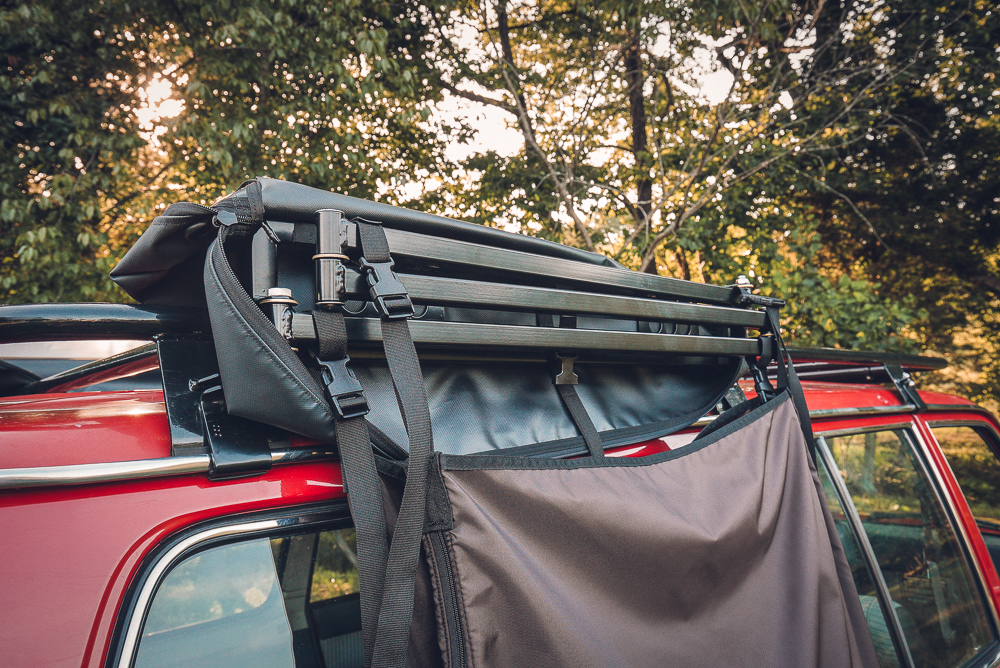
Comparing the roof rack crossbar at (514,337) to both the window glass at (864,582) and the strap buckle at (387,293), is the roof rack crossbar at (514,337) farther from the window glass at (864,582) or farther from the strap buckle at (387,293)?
the window glass at (864,582)

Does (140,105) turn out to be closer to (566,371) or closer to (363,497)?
(566,371)

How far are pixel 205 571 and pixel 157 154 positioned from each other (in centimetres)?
796

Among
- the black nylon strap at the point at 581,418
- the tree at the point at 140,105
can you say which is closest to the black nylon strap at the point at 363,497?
the black nylon strap at the point at 581,418

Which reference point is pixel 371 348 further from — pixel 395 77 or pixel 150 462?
pixel 395 77

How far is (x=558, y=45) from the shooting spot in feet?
28.1

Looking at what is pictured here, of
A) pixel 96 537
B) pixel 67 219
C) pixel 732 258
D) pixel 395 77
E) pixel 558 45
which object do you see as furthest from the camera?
pixel 558 45

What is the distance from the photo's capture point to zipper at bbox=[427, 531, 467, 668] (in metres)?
0.82

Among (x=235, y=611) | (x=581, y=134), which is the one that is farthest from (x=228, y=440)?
(x=581, y=134)

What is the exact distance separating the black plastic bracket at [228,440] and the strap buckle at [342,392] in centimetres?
15

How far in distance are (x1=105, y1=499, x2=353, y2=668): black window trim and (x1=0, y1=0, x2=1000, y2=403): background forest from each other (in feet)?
16.9

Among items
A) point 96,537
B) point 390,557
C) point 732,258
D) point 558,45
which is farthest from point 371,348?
point 558,45

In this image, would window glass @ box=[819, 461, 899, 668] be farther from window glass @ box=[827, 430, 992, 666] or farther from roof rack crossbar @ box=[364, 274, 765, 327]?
roof rack crossbar @ box=[364, 274, 765, 327]

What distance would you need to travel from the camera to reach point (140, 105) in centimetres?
587

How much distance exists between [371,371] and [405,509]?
333mm
